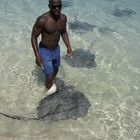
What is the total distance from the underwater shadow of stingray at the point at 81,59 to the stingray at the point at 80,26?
2.54 m

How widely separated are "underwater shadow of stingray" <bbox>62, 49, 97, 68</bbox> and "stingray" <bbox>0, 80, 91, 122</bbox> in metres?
1.92

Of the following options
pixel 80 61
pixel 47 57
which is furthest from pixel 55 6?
pixel 80 61

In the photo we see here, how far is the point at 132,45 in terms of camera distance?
42.9 feet

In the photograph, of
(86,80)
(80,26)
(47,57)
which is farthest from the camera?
(80,26)

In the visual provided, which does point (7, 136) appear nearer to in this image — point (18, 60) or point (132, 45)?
point (18, 60)

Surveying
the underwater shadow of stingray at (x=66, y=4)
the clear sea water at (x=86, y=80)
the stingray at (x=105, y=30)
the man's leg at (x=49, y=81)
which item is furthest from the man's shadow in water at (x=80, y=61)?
the underwater shadow of stingray at (x=66, y=4)

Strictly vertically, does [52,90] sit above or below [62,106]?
above

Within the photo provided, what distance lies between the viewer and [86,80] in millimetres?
9836

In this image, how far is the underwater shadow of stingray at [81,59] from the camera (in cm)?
1068

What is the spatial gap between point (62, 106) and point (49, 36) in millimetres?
1958

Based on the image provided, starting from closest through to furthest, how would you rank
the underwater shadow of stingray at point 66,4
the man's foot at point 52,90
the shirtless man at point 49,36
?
1. the shirtless man at point 49,36
2. the man's foot at point 52,90
3. the underwater shadow of stingray at point 66,4

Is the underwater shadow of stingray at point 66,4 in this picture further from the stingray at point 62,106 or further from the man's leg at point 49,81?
the man's leg at point 49,81

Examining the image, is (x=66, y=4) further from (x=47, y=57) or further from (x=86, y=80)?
(x=47, y=57)

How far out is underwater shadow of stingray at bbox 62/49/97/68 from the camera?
35.0 ft
